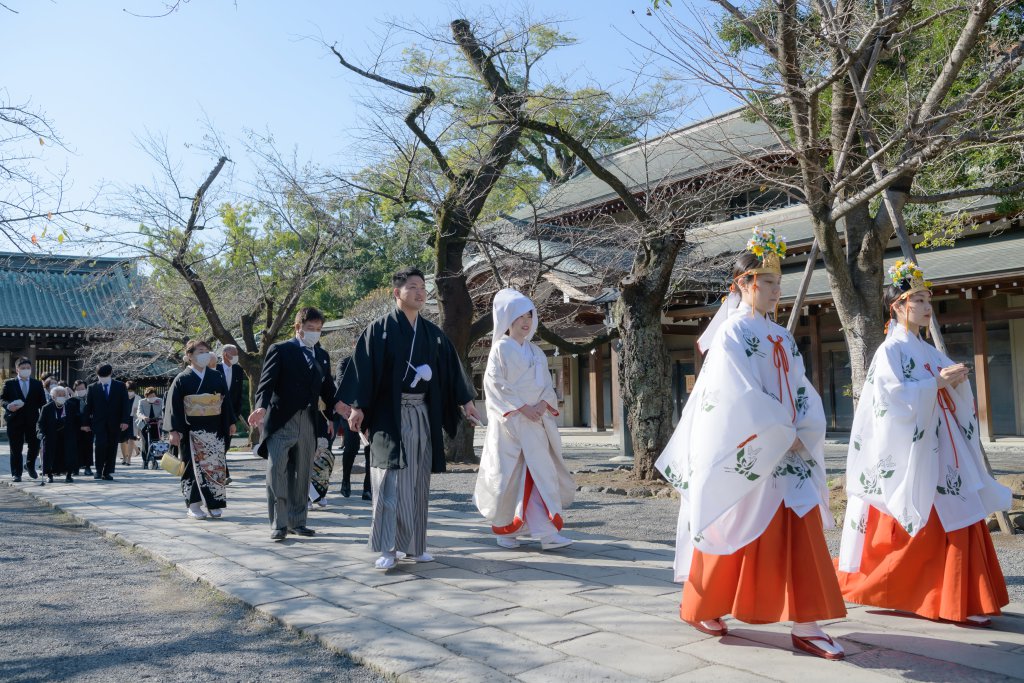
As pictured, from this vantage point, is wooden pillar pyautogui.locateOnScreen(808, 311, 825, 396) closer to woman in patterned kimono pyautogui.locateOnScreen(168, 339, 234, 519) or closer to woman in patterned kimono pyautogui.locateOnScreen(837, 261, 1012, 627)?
woman in patterned kimono pyautogui.locateOnScreen(168, 339, 234, 519)

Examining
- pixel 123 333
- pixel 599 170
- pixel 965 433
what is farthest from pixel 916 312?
pixel 123 333

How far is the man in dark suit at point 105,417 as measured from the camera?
1254cm

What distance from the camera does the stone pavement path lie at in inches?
127

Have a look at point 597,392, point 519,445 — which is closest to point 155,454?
point 519,445

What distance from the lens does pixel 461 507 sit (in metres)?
8.51

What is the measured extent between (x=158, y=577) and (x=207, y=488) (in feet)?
8.23

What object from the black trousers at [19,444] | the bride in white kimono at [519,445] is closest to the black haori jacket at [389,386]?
the bride in white kimono at [519,445]

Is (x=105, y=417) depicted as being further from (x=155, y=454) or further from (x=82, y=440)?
(x=155, y=454)

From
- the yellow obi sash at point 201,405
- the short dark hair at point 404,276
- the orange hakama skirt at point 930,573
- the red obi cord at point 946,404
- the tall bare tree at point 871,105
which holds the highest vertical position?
the tall bare tree at point 871,105

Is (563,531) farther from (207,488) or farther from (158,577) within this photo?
(207,488)

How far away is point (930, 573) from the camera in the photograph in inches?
154

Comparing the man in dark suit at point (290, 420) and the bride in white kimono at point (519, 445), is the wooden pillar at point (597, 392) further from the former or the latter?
the bride in white kimono at point (519, 445)

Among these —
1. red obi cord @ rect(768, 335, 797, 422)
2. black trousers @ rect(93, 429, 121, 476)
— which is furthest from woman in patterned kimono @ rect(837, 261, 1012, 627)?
black trousers @ rect(93, 429, 121, 476)

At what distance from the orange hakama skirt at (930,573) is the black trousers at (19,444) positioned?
41.4 feet
